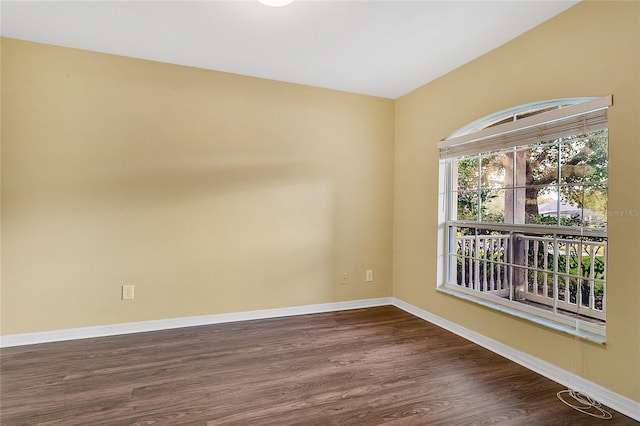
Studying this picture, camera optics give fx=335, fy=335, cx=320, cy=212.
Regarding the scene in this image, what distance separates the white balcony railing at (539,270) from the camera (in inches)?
94.3

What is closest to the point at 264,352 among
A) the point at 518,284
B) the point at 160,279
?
the point at 160,279

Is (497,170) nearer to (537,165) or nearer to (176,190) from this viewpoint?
(537,165)

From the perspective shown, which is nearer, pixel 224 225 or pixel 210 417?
pixel 210 417

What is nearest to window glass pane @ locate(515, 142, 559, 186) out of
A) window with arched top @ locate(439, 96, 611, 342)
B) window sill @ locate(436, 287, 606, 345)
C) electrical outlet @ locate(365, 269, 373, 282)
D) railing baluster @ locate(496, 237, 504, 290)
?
window with arched top @ locate(439, 96, 611, 342)

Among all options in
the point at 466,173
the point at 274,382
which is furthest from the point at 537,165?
the point at 274,382

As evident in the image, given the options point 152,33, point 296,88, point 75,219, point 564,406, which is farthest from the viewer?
point 296,88

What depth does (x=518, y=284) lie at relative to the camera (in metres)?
2.95

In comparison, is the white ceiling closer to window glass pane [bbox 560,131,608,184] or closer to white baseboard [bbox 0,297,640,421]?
window glass pane [bbox 560,131,608,184]

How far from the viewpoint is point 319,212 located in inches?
145

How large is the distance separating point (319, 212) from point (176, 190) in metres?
1.46

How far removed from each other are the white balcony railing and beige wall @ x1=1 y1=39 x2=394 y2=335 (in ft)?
3.44

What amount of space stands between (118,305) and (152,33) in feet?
7.54

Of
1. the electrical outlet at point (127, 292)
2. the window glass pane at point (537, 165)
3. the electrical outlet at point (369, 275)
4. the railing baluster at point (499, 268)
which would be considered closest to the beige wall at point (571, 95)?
the window glass pane at point (537, 165)

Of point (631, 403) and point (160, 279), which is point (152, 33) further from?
point (631, 403)
